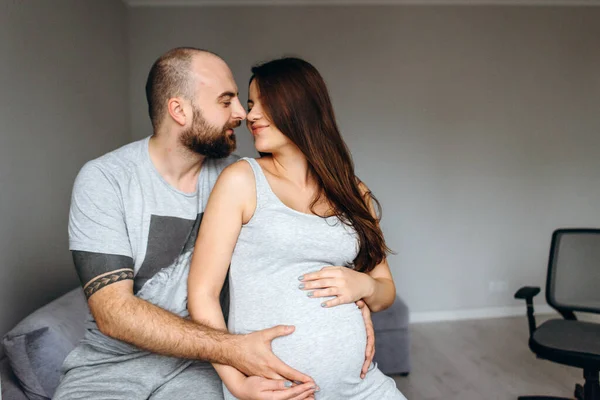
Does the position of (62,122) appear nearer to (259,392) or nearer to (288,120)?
(288,120)

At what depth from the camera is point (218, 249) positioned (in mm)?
1198

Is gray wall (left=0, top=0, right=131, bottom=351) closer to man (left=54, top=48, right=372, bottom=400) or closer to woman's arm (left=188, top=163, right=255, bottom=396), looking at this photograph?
man (left=54, top=48, right=372, bottom=400)

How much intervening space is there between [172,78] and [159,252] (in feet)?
1.54

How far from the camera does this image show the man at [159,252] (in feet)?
4.00

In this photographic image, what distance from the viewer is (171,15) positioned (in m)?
3.91

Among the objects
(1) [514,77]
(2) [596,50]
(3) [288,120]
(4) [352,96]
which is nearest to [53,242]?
(3) [288,120]

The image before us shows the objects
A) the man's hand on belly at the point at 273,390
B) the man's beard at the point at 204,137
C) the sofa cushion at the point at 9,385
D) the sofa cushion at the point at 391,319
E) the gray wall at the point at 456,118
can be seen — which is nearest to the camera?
the man's hand on belly at the point at 273,390

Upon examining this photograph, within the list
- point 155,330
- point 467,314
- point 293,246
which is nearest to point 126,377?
point 155,330

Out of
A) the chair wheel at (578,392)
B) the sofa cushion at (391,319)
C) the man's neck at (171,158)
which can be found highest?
the man's neck at (171,158)

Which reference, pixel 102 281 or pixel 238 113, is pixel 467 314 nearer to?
pixel 238 113

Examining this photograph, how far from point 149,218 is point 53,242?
1.30m

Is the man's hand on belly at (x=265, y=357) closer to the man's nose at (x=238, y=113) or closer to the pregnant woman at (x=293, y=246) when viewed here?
the pregnant woman at (x=293, y=246)

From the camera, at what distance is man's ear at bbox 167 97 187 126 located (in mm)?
1400

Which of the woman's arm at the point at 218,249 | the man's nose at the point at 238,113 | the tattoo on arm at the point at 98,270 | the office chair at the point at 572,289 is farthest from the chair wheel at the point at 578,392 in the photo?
the tattoo on arm at the point at 98,270
